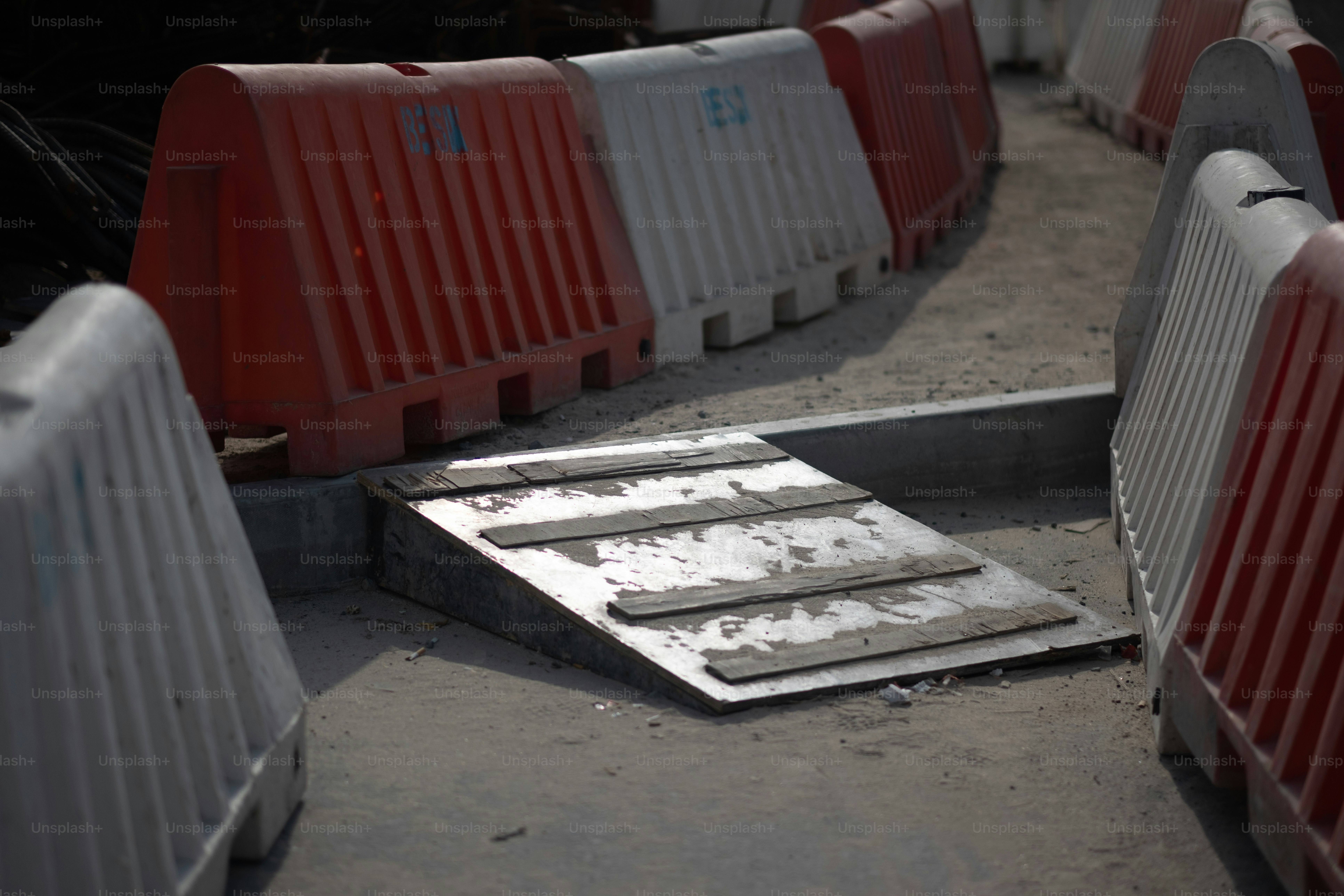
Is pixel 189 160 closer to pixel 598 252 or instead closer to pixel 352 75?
pixel 352 75

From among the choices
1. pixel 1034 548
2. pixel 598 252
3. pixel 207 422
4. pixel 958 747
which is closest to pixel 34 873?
pixel 958 747

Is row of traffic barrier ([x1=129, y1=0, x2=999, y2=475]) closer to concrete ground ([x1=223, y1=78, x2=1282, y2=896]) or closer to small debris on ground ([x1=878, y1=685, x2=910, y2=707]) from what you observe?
concrete ground ([x1=223, y1=78, x2=1282, y2=896])

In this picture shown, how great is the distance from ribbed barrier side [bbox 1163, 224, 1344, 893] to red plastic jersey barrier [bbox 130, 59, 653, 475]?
138 inches

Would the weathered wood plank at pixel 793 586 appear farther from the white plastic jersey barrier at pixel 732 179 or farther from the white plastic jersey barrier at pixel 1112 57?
the white plastic jersey barrier at pixel 1112 57

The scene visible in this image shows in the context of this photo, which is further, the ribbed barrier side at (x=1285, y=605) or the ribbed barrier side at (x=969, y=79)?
the ribbed barrier side at (x=969, y=79)

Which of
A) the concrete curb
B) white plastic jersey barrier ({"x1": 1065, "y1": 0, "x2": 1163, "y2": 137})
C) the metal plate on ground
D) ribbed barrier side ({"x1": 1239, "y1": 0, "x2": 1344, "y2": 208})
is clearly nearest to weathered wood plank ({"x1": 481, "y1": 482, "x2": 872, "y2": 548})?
the metal plate on ground

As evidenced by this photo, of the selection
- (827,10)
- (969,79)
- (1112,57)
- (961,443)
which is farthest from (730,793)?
(827,10)

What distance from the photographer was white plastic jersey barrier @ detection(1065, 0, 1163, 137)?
54.9 feet

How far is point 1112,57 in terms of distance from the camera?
18.3 metres

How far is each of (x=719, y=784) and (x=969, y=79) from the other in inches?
517

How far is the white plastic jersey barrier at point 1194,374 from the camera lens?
390cm

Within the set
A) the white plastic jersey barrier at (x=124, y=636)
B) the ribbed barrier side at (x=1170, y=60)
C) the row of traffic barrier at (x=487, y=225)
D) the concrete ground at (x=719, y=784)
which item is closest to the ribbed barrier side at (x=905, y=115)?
the row of traffic barrier at (x=487, y=225)

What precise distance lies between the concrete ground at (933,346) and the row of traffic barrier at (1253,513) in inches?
90.8

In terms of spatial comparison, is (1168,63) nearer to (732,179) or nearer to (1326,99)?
(1326,99)
